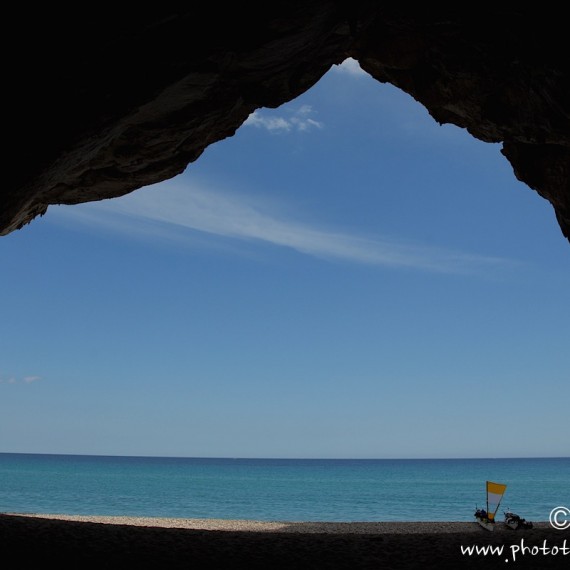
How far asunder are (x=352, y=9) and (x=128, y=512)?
35.4 meters

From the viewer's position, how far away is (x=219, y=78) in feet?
30.3

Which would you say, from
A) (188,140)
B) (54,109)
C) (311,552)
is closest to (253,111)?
(188,140)

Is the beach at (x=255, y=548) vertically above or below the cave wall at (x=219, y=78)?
below

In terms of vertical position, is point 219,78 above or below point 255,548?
above

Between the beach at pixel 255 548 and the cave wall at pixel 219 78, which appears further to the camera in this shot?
the cave wall at pixel 219 78

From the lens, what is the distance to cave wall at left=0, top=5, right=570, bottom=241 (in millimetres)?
7477

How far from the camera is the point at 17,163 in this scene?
315 inches

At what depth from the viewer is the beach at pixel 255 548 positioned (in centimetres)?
657

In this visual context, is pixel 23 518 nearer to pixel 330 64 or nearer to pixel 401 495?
pixel 330 64

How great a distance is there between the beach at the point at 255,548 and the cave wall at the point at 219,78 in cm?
565

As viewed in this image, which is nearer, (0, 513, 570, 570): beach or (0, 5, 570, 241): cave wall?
(0, 513, 570, 570): beach

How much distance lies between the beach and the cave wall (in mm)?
5645

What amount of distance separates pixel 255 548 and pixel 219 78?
8.19 m

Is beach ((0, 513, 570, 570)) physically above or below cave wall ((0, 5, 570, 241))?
below
